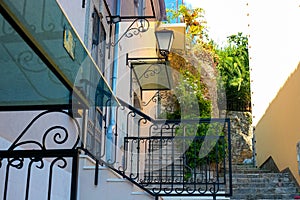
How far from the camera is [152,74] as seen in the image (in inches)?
311

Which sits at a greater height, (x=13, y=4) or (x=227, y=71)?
(x=227, y=71)

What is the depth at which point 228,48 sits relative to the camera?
571 inches

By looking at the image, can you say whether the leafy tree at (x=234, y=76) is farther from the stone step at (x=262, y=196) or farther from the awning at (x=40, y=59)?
the awning at (x=40, y=59)

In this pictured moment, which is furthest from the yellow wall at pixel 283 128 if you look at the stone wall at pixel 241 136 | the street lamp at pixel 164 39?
the stone wall at pixel 241 136

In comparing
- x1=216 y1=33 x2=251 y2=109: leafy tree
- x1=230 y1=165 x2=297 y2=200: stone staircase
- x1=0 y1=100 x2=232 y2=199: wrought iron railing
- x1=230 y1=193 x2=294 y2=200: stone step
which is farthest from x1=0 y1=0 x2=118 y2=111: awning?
x1=216 y1=33 x2=251 y2=109: leafy tree

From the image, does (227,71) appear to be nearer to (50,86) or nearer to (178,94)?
(178,94)

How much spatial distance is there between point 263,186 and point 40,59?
18.5ft

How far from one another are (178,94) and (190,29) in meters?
2.50

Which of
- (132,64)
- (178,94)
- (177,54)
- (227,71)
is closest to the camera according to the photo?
(132,64)

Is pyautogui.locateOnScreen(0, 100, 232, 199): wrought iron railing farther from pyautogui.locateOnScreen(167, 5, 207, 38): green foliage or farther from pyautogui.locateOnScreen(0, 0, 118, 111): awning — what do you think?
pyautogui.locateOnScreen(167, 5, 207, 38): green foliage

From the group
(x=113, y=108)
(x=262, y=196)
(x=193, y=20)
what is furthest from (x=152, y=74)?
(x=193, y=20)

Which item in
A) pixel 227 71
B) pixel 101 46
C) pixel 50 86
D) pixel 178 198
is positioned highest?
pixel 227 71

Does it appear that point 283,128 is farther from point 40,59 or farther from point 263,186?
point 40,59

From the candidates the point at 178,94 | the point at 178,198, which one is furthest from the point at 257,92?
the point at 178,198
